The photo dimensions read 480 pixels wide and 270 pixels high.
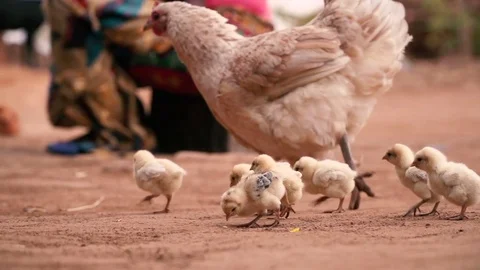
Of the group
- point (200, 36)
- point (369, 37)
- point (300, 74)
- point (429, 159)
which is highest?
point (369, 37)

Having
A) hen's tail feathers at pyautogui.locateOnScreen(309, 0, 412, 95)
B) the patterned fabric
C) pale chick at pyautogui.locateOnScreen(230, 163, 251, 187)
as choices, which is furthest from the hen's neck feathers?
the patterned fabric

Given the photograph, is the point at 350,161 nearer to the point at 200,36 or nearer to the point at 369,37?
the point at 369,37

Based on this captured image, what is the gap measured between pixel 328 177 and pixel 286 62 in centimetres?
110

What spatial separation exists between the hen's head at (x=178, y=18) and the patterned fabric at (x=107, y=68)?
8.49 ft

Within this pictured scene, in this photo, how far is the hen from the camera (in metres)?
5.85

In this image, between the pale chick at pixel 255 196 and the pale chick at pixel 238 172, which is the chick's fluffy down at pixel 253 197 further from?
the pale chick at pixel 238 172

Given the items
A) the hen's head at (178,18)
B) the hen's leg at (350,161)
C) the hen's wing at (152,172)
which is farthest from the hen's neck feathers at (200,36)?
the hen's wing at (152,172)

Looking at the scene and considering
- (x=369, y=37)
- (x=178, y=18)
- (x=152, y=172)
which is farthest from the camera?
(x=178, y=18)

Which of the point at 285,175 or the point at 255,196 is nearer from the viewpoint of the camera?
the point at 255,196

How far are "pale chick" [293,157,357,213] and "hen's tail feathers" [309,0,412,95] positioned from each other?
108 centimetres

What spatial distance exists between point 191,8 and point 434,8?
15516mm

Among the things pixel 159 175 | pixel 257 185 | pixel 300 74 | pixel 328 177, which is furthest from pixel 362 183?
pixel 257 185

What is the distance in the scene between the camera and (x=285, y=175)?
4.77m

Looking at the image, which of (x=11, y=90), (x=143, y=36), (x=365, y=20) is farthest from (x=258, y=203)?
(x=11, y=90)
